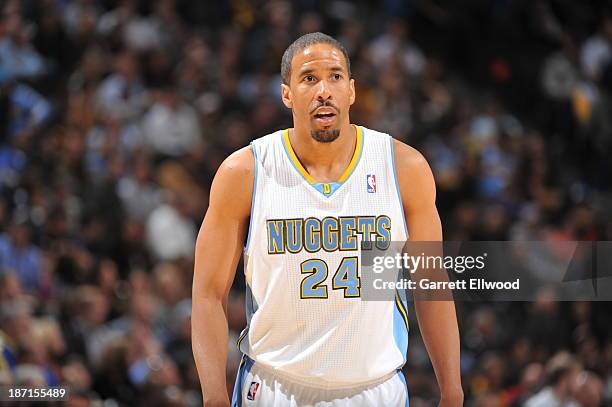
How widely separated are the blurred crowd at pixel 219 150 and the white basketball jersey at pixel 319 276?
3160mm

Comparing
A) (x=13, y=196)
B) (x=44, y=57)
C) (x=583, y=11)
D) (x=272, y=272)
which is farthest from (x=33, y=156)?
(x=583, y=11)

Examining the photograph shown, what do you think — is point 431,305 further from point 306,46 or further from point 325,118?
point 306,46

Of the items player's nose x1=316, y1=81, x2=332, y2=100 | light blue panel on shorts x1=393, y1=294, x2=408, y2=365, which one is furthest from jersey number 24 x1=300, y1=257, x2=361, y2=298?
player's nose x1=316, y1=81, x2=332, y2=100

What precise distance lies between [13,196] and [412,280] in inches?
253

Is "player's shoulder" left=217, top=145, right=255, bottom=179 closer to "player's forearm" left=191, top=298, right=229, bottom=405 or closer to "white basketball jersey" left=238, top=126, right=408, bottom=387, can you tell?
"white basketball jersey" left=238, top=126, right=408, bottom=387

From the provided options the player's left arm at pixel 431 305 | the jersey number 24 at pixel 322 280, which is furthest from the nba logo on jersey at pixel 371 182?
the jersey number 24 at pixel 322 280

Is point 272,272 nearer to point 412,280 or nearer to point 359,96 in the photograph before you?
point 412,280

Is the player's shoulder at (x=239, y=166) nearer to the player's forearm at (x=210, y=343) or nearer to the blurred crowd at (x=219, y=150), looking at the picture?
the player's forearm at (x=210, y=343)

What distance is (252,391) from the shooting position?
4.74 m

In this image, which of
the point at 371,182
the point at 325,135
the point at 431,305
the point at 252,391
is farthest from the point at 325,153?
the point at 252,391

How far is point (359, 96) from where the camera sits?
12562mm

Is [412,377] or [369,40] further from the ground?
[369,40]

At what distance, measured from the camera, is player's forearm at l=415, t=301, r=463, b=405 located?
4.69 metres

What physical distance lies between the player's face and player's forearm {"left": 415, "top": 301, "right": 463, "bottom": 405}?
91cm
